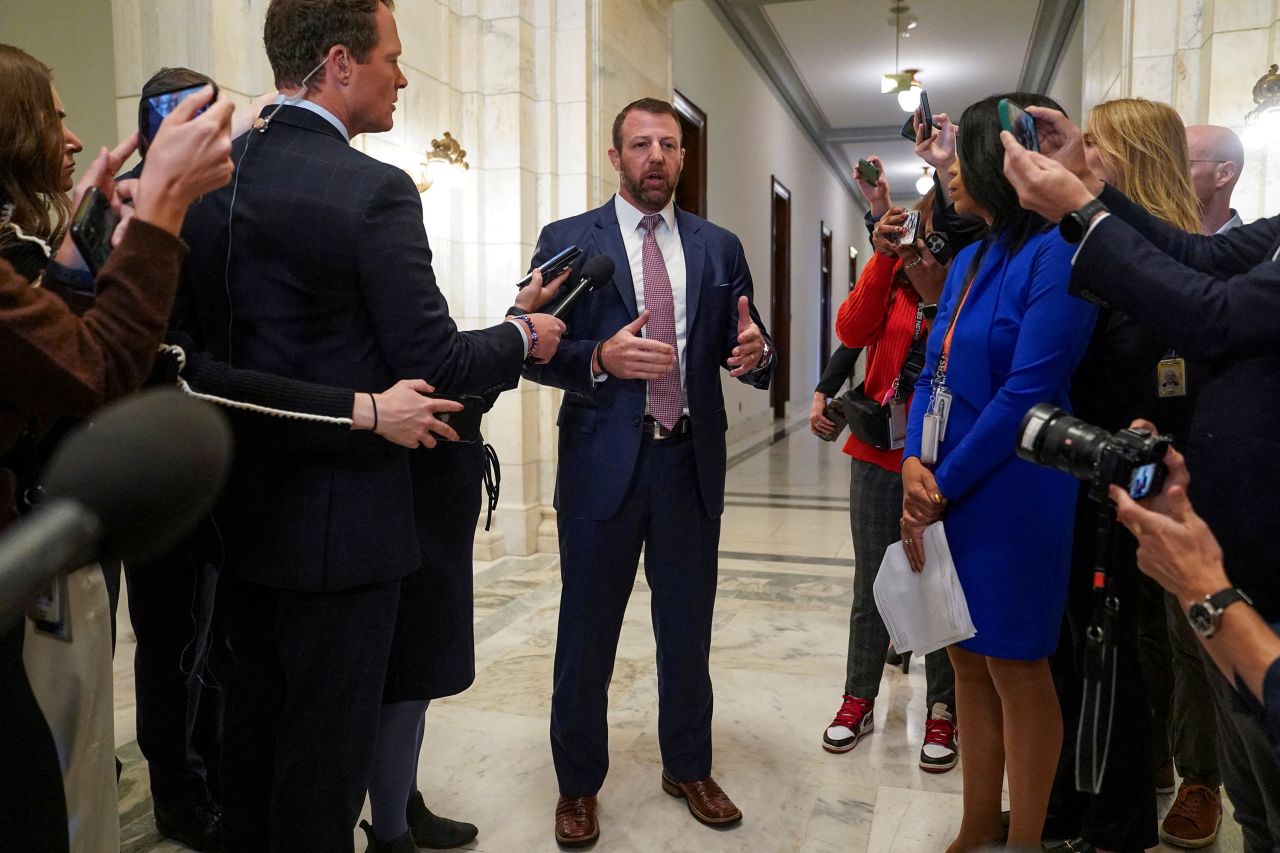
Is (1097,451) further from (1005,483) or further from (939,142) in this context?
(939,142)

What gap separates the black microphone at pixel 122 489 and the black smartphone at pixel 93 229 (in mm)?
791

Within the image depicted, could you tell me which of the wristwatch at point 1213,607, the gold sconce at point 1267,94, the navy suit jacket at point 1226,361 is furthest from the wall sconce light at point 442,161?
the wristwatch at point 1213,607

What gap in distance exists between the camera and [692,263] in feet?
8.29

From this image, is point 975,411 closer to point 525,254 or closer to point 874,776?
point 874,776

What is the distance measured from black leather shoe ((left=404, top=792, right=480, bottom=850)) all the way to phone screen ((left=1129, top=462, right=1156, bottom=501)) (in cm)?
184

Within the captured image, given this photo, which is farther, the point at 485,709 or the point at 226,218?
the point at 485,709

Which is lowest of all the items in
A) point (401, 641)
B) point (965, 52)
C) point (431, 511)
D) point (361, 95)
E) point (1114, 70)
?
point (401, 641)

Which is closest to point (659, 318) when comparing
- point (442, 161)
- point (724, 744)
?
point (724, 744)

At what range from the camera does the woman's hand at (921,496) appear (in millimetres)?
2029

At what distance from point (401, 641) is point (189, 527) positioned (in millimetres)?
1407

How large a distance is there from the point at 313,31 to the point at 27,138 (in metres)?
0.52

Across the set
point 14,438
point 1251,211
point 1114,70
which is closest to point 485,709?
point 14,438

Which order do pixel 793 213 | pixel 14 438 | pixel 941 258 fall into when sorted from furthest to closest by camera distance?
pixel 793 213, pixel 941 258, pixel 14 438

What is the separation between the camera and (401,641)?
2.02 meters
